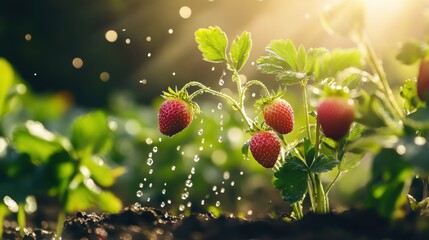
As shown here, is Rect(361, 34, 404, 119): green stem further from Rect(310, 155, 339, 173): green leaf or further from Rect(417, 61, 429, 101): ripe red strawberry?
Rect(310, 155, 339, 173): green leaf

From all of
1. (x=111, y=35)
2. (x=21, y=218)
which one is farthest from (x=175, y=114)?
(x=111, y=35)

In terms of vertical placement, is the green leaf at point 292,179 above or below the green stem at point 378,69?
below

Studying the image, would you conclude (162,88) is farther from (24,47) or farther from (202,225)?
(202,225)

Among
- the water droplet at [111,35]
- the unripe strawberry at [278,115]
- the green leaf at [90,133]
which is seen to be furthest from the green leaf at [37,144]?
the water droplet at [111,35]

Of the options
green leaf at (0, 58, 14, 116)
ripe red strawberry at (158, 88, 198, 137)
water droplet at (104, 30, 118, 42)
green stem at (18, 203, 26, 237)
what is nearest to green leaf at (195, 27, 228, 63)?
ripe red strawberry at (158, 88, 198, 137)

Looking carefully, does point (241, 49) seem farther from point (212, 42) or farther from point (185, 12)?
point (185, 12)

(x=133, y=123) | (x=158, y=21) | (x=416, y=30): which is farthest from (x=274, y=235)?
(x=158, y=21)

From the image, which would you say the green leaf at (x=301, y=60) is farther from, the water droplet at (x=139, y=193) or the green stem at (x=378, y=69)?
the water droplet at (x=139, y=193)
